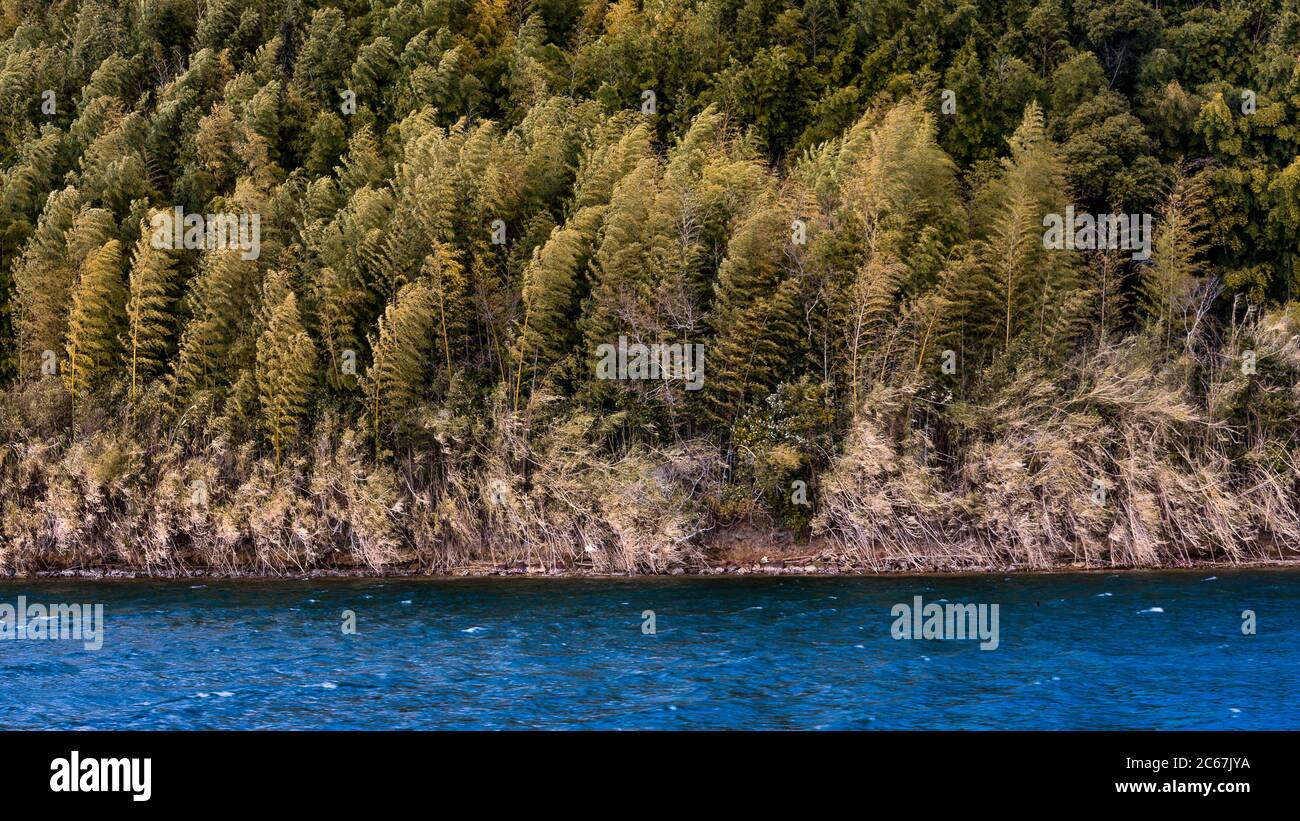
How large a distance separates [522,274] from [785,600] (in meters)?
14.6

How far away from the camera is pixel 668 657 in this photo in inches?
1148

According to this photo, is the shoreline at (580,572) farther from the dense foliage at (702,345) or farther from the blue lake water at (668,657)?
the blue lake water at (668,657)

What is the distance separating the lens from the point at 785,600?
34.8 m

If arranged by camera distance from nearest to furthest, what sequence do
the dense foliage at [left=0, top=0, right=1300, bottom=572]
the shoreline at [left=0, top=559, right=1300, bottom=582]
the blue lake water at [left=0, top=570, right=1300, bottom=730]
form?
the blue lake water at [left=0, top=570, right=1300, bottom=730], the shoreline at [left=0, top=559, right=1300, bottom=582], the dense foliage at [left=0, top=0, right=1300, bottom=572]

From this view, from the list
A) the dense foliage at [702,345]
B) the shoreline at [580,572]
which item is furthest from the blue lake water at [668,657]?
the dense foliage at [702,345]

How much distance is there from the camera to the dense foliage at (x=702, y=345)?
1508 inches

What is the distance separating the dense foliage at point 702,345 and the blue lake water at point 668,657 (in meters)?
2.32

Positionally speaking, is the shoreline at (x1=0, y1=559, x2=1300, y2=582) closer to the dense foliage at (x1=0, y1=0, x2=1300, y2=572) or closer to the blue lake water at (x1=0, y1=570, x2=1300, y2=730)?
the dense foliage at (x1=0, y1=0, x2=1300, y2=572)

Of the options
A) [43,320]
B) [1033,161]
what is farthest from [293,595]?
[1033,161]

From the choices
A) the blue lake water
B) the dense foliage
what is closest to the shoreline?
the dense foliage

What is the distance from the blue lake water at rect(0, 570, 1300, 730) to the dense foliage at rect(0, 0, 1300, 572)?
232 cm

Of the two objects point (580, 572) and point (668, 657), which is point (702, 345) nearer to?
point (580, 572)

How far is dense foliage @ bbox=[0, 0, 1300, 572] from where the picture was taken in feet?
126

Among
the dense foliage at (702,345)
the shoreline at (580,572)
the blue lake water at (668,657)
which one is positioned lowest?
the blue lake water at (668,657)
